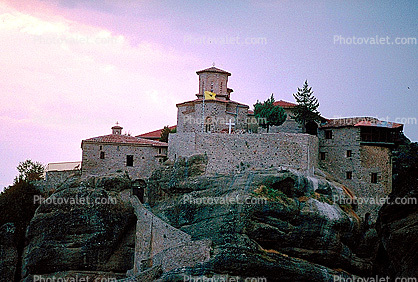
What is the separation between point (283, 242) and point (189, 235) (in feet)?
23.4

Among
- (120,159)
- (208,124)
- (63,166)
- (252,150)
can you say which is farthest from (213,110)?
(63,166)

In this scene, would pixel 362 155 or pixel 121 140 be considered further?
pixel 121 140

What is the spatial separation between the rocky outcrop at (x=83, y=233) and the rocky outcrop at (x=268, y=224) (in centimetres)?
388

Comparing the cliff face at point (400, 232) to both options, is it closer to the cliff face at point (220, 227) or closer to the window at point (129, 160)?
the cliff face at point (220, 227)

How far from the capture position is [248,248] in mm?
39906

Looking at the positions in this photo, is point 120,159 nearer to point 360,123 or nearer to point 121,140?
point 121,140

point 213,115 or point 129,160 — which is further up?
point 213,115

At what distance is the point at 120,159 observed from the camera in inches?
2066

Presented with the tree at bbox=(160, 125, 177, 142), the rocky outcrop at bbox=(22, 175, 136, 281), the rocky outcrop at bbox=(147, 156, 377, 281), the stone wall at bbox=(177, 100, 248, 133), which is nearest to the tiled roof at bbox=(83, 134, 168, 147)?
the stone wall at bbox=(177, 100, 248, 133)

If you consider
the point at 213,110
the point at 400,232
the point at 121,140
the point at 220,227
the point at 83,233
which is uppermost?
the point at 213,110

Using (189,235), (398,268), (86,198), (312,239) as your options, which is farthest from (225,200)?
(398,268)

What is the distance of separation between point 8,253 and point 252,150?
934 inches

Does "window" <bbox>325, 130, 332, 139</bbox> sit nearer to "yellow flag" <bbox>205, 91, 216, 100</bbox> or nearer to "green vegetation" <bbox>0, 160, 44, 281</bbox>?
"yellow flag" <bbox>205, 91, 216, 100</bbox>

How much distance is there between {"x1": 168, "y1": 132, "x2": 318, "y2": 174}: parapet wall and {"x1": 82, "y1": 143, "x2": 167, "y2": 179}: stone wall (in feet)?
16.0
